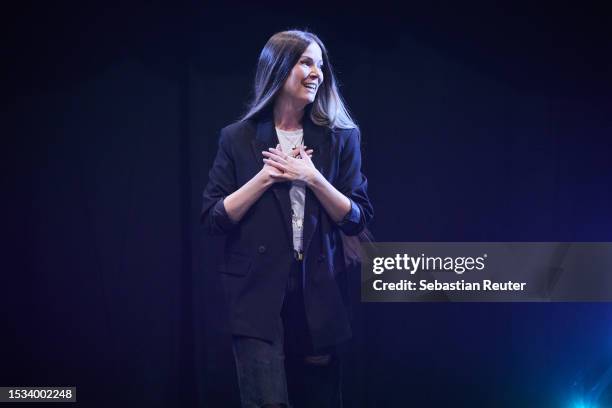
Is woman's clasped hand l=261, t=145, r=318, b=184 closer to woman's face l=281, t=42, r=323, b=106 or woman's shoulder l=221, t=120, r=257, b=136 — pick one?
woman's shoulder l=221, t=120, r=257, b=136

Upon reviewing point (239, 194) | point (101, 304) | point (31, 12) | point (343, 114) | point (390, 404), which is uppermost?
point (31, 12)

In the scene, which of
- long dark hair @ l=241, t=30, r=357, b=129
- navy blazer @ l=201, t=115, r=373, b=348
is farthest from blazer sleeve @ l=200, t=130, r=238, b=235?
long dark hair @ l=241, t=30, r=357, b=129

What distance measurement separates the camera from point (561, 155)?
3.40 meters

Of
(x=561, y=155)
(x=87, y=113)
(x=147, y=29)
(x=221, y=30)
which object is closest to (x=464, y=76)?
(x=561, y=155)

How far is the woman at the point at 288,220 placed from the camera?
2746 millimetres

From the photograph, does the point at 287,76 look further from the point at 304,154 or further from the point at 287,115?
the point at 304,154

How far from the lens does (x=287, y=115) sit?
3039 mm

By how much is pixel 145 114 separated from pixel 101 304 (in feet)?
2.96

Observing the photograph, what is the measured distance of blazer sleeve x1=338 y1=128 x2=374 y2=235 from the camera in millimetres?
2945

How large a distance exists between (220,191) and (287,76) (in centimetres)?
54

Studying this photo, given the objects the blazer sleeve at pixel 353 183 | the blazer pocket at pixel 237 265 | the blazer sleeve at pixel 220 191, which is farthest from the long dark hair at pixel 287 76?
the blazer pocket at pixel 237 265

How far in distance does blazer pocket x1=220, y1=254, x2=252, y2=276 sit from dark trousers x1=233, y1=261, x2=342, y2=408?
0.17 metres

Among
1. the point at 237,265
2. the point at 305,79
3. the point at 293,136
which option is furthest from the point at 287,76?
the point at 237,265

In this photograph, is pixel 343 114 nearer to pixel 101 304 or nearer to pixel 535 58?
pixel 535 58
